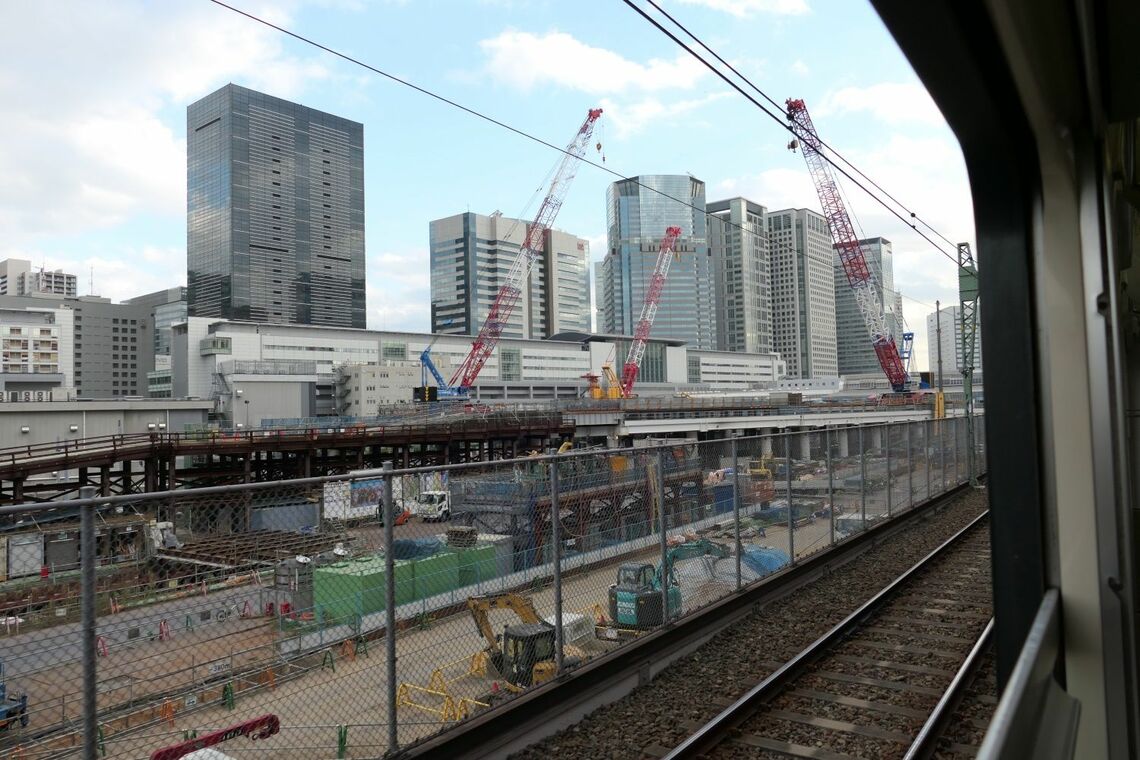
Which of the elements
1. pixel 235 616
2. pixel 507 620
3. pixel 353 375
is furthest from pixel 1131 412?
pixel 353 375

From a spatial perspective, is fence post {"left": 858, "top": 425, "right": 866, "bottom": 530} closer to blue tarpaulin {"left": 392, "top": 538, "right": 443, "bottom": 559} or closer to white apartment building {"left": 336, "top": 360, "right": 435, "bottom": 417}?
blue tarpaulin {"left": 392, "top": 538, "right": 443, "bottom": 559}

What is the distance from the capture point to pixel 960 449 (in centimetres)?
2042

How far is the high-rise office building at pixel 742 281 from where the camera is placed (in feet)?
600

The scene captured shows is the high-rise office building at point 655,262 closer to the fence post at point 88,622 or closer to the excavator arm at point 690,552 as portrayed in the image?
the excavator arm at point 690,552

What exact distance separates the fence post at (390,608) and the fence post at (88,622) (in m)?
1.53

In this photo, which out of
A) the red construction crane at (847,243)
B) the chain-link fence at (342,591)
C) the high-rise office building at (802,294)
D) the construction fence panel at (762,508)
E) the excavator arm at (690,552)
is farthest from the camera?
the high-rise office building at (802,294)

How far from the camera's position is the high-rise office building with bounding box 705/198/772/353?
183 metres

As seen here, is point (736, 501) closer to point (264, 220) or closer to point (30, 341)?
point (30, 341)

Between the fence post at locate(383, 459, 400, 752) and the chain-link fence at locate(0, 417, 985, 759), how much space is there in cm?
1

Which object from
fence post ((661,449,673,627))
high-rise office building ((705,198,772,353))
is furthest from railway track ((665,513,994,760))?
high-rise office building ((705,198,772,353))

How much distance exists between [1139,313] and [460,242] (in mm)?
166432

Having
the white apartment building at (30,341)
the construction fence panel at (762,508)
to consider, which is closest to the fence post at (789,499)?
the construction fence panel at (762,508)

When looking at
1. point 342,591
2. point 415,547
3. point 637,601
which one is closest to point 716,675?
point 637,601

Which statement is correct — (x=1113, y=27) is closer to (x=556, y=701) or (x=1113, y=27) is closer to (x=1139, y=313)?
(x=1139, y=313)
